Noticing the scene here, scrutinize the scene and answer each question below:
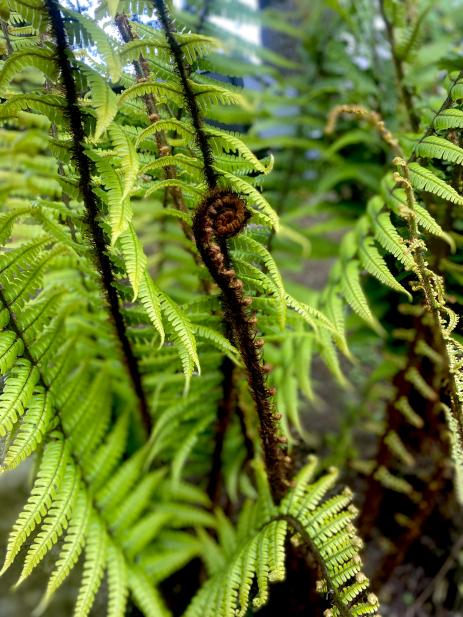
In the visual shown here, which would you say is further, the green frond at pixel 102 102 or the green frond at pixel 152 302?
the green frond at pixel 152 302

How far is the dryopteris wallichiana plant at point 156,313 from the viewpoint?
0.96 meters

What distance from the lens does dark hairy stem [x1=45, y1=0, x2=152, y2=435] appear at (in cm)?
92

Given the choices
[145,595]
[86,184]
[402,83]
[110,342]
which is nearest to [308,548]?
[145,595]

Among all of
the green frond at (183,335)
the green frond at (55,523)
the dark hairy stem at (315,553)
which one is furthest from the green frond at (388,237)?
the green frond at (55,523)

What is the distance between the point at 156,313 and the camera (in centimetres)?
96

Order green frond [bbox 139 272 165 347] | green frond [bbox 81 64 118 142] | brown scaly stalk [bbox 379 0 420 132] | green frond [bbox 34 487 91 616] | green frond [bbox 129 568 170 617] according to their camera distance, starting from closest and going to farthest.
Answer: green frond [bbox 81 64 118 142] → green frond [bbox 139 272 165 347] → green frond [bbox 34 487 91 616] → green frond [bbox 129 568 170 617] → brown scaly stalk [bbox 379 0 420 132]

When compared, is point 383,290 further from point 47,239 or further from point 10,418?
point 10,418

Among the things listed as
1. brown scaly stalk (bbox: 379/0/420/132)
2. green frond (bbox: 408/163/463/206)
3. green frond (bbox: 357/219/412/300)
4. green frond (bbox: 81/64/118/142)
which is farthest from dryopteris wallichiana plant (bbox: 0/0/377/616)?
brown scaly stalk (bbox: 379/0/420/132)

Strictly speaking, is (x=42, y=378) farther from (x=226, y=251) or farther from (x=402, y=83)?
(x=402, y=83)

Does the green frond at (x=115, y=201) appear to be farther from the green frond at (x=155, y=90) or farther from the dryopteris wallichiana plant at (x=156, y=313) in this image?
the green frond at (x=155, y=90)

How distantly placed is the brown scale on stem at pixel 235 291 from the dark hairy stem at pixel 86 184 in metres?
0.25

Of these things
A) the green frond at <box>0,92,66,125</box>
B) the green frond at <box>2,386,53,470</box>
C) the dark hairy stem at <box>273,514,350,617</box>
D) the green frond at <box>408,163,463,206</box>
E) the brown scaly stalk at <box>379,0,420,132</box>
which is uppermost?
the brown scaly stalk at <box>379,0,420,132</box>

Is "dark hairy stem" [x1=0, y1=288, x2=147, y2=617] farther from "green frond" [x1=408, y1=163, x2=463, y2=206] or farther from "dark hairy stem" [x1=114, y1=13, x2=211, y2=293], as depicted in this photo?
"green frond" [x1=408, y1=163, x2=463, y2=206]

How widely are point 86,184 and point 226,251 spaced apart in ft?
1.01
